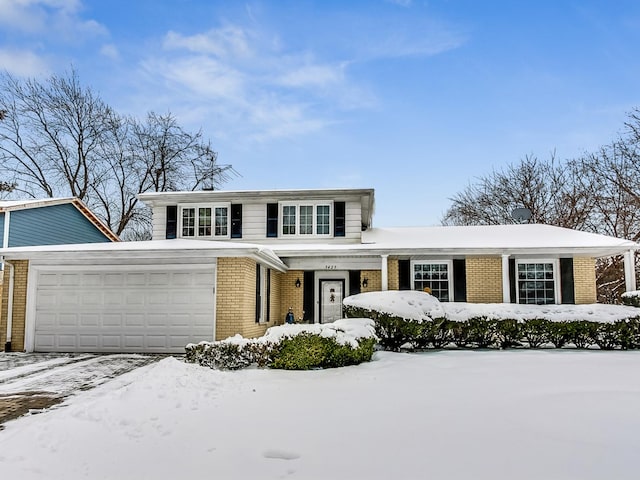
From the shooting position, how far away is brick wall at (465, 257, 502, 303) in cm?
1450

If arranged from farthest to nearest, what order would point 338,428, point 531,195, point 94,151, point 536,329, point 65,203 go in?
point 531,195
point 94,151
point 65,203
point 536,329
point 338,428

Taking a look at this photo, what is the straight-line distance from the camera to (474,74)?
13633 mm

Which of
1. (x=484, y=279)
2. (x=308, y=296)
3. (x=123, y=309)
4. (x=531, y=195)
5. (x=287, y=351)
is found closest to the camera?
(x=287, y=351)

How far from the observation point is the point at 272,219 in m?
15.9

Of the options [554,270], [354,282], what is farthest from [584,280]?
[354,282]

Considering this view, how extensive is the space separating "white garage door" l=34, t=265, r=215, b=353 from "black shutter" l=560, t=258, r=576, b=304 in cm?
1132

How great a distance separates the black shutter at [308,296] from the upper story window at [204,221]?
3402 millimetres

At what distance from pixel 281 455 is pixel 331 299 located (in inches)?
456

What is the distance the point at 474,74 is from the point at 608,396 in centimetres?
1070

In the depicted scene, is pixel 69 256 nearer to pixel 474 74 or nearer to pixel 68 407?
pixel 68 407

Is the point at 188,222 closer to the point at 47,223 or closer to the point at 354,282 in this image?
the point at 47,223

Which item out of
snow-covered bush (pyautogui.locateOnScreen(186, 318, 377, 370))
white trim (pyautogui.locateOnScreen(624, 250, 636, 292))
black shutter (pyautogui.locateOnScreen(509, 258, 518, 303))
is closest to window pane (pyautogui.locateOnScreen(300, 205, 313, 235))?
black shutter (pyautogui.locateOnScreen(509, 258, 518, 303))

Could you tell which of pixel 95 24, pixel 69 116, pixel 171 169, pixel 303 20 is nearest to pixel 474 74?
pixel 303 20

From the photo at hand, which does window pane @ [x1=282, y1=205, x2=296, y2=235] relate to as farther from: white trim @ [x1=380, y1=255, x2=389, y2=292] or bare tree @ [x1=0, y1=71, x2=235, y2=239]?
bare tree @ [x1=0, y1=71, x2=235, y2=239]
